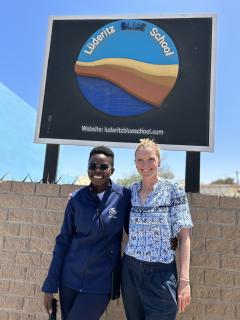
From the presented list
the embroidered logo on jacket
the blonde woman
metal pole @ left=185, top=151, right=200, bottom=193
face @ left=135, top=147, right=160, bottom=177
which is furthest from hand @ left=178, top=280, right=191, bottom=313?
metal pole @ left=185, top=151, right=200, bottom=193

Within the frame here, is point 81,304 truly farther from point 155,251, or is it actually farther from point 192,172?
point 192,172

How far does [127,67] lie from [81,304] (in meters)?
2.37

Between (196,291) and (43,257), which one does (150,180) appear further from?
(43,257)

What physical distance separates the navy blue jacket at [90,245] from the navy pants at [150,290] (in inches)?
5.7

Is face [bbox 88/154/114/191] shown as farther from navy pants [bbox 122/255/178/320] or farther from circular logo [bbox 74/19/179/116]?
circular logo [bbox 74/19/179/116]

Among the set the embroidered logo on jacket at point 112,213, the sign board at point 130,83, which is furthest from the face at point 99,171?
the sign board at point 130,83

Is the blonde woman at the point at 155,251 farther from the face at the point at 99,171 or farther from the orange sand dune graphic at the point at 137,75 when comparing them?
the orange sand dune graphic at the point at 137,75

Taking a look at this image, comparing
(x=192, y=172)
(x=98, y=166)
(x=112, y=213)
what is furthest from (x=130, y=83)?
(x=112, y=213)

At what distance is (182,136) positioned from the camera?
11.1 feet

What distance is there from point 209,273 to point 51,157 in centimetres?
187

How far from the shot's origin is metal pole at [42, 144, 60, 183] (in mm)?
3511

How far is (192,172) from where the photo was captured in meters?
3.33

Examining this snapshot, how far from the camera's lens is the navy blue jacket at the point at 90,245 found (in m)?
2.20

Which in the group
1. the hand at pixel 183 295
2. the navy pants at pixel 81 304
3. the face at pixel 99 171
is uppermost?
the face at pixel 99 171
